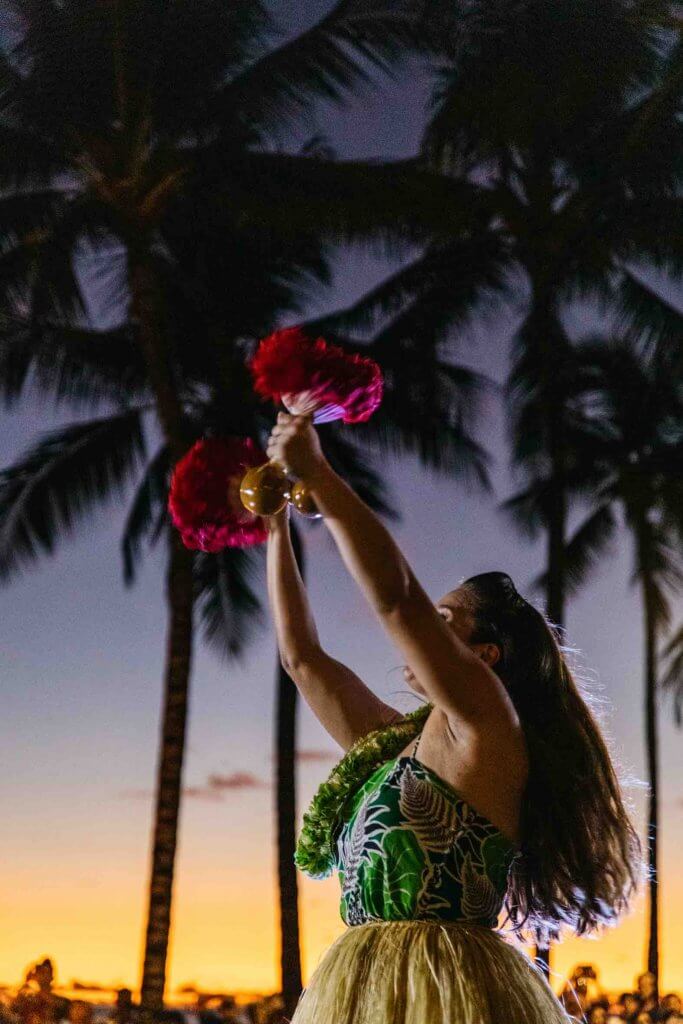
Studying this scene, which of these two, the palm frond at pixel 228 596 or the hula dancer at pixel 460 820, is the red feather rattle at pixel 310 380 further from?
the palm frond at pixel 228 596

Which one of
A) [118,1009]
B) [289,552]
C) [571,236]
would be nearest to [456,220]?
[571,236]

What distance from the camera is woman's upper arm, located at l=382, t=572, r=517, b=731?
1679mm

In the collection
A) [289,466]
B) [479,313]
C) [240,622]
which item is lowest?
[289,466]

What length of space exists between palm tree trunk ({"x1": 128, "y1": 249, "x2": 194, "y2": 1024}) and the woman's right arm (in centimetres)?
905

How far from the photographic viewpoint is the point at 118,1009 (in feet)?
32.3

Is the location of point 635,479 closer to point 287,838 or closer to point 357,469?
point 357,469

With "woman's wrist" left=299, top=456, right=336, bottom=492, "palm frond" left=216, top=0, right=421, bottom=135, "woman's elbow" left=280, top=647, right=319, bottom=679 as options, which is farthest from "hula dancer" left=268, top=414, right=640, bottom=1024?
"palm frond" left=216, top=0, right=421, bottom=135

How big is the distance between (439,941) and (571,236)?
36.5 ft

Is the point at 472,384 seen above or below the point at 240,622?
above

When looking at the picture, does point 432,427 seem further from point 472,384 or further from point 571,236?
point 571,236

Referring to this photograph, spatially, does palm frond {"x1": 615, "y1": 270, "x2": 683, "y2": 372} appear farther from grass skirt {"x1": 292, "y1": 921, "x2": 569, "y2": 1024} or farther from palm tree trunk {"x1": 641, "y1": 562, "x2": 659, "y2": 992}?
grass skirt {"x1": 292, "y1": 921, "x2": 569, "y2": 1024}

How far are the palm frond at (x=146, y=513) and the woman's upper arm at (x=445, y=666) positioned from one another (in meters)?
11.5

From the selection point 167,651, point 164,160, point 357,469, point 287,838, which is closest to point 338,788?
point 164,160

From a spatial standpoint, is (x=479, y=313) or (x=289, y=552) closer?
(x=289, y=552)
